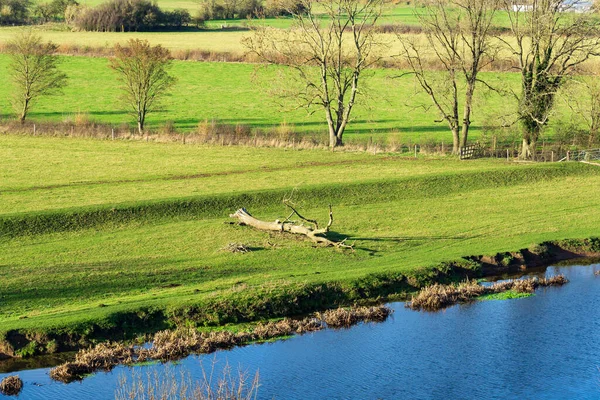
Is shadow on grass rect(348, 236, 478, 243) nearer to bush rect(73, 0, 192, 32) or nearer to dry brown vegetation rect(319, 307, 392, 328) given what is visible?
dry brown vegetation rect(319, 307, 392, 328)

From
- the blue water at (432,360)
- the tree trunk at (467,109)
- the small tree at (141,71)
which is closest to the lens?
the blue water at (432,360)

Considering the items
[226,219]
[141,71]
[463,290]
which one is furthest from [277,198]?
[141,71]

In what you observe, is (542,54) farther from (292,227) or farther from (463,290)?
(463,290)

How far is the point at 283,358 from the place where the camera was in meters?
26.1

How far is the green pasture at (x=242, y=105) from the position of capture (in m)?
74.9

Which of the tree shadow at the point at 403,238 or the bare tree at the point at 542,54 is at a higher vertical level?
the bare tree at the point at 542,54

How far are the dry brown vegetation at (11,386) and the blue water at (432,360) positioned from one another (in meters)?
0.29

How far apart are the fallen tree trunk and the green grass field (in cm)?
40

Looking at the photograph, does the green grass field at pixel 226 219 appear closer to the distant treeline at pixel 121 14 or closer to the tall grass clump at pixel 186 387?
the tall grass clump at pixel 186 387

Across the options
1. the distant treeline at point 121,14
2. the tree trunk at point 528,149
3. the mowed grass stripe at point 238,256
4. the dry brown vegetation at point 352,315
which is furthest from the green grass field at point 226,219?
the distant treeline at point 121,14

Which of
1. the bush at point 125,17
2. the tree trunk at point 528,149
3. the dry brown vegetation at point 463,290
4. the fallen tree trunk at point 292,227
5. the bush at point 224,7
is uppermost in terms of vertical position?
the bush at point 224,7

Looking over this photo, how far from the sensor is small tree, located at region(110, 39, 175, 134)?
71.0 m

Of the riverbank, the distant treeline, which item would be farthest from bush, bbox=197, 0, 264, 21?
the riverbank

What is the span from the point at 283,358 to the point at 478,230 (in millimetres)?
17237
